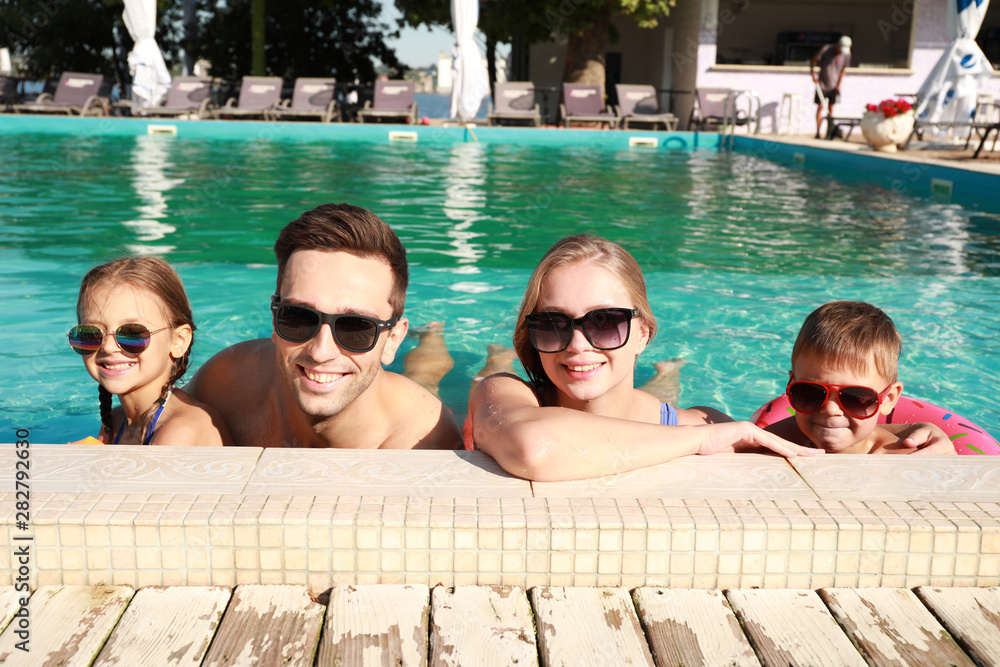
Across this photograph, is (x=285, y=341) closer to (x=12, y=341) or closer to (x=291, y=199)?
(x=12, y=341)

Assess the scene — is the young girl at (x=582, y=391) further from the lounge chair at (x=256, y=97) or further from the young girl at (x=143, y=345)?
the lounge chair at (x=256, y=97)

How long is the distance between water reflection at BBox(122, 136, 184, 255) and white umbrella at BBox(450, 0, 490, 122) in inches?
222

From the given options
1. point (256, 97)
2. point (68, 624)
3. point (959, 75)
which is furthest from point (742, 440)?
point (256, 97)

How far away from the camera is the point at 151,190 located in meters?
9.62

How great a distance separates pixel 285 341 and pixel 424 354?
9.76 feet

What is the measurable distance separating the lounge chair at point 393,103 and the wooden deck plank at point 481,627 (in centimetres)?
1632

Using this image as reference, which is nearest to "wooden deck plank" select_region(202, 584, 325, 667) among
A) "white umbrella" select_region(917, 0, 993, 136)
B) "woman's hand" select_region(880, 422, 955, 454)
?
"woman's hand" select_region(880, 422, 955, 454)

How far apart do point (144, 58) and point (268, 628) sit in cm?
1747

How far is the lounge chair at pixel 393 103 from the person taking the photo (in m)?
17.1

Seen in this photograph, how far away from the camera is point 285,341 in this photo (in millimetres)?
2109

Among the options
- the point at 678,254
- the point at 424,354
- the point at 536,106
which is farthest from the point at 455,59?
the point at 424,354

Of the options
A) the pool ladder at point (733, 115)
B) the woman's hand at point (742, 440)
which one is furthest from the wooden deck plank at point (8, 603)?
the pool ladder at point (733, 115)

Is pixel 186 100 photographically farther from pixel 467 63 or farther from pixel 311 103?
pixel 467 63

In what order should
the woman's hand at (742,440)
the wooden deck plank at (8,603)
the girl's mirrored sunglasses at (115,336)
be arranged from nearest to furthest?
the wooden deck plank at (8,603)
the woman's hand at (742,440)
the girl's mirrored sunglasses at (115,336)
